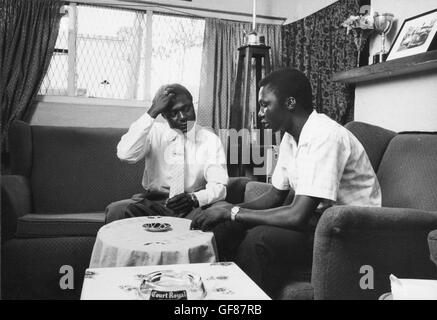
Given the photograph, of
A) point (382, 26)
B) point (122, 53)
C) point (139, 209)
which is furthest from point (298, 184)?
point (122, 53)

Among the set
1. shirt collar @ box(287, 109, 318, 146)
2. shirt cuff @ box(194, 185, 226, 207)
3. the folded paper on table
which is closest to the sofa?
shirt cuff @ box(194, 185, 226, 207)

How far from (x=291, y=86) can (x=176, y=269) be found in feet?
3.10


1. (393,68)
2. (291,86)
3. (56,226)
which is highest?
(393,68)

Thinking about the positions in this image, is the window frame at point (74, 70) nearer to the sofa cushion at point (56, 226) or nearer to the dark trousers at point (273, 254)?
the sofa cushion at point (56, 226)

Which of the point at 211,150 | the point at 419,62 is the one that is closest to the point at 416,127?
the point at 419,62

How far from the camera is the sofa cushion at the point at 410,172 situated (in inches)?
70.1

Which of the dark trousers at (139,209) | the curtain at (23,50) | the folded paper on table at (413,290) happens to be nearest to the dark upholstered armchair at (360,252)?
the folded paper on table at (413,290)

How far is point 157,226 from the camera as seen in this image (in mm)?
1673

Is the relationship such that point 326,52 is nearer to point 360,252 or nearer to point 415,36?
point 415,36

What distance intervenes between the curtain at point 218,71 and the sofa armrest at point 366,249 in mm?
2681

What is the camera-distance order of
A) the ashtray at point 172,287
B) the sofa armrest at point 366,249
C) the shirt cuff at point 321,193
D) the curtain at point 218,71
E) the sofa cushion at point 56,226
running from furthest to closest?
→ the curtain at point 218,71, the sofa cushion at point 56,226, the shirt cuff at point 321,193, the sofa armrest at point 366,249, the ashtray at point 172,287

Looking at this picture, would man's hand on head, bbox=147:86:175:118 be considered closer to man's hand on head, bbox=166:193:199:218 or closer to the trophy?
man's hand on head, bbox=166:193:199:218

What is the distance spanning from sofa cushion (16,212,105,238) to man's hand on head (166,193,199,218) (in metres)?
0.58

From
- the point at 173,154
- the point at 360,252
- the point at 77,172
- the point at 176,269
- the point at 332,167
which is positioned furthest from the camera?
the point at 77,172
